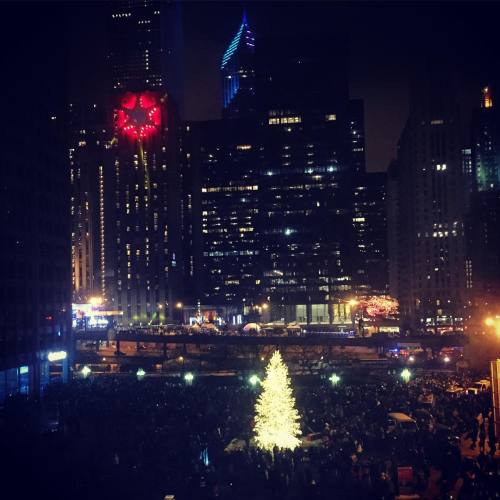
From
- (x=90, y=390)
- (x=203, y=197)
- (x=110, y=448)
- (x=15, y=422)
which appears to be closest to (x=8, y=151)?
(x=90, y=390)

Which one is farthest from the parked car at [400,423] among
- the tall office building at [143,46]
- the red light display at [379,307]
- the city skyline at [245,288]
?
the tall office building at [143,46]

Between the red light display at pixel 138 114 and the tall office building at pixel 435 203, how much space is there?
50569 millimetres

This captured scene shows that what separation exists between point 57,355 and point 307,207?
105122mm

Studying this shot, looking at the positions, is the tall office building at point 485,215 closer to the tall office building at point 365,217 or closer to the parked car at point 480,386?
the tall office building at point 365,217

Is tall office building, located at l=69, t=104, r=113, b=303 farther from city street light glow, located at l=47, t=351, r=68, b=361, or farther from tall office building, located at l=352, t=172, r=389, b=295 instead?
city street light glow, located at l=47, t=351, r=68, b=361

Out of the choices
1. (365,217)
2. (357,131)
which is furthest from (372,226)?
(357,131)

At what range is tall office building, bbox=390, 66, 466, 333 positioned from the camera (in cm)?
12938

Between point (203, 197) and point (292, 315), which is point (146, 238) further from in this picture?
point (292, 315)

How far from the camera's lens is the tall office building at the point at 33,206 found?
45.2m

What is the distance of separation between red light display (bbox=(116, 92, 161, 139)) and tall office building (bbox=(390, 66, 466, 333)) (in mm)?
50569

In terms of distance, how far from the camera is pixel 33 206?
49750mm

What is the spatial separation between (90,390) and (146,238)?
393 feet

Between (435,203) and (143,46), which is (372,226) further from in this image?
(143,46)

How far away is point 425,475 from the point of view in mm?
23344
